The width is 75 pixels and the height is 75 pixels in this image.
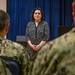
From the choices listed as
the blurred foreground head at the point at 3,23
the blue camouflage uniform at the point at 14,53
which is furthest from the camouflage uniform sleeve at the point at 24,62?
the blurred foreground head at the point at 3,23

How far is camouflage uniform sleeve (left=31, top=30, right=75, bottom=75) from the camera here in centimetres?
81

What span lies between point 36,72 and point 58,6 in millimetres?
6695

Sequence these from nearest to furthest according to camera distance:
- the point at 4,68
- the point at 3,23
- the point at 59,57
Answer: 1. the point at 59,57
2. the point at 4,68
3. the point at 3,23

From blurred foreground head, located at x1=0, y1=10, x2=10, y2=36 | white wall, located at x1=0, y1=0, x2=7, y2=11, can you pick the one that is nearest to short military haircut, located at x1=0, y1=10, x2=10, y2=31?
blurred foreground head, located at x1=0, y1=10, x2=10, y2=36

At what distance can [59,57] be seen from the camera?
2.66ft

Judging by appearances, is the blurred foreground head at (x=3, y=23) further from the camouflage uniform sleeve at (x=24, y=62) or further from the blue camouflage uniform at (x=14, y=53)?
the camouflage uniform sleeve at (x=24, y=62)

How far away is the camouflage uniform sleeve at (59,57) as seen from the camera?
0.81 metres

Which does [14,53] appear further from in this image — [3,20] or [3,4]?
[3,4]

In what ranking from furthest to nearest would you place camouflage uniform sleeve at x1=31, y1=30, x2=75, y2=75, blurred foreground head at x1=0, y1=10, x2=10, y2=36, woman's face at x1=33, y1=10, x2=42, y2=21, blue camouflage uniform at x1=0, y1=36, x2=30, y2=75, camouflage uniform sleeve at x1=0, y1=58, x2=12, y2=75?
woman's face at x1=33, y1=10, x2=42, y2=21
blurred foreground head at x1=0, y1=10, x2=10, y2=36
blue camouflage uniform at x1=0, y1=36, x2=30, y2=75
camouflage uniform sleeve at x1=0, y1=58, x2=12, y2=75
camouflage uniform sleeve at x1=31, y1=30, x2=75, y2=75

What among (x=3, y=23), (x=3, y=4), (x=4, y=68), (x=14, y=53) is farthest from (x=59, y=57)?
(x=3, y=4)

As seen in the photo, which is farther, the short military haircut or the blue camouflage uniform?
the short military haircut

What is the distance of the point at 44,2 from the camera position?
24.6 ft

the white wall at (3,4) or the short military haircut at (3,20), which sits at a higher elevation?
the white wall at (3,4)

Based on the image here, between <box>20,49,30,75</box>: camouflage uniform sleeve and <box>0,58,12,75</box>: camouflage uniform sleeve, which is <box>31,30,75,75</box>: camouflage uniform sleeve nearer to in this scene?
<box>0,58,12,75</box>: camouflage uniform sleeve
